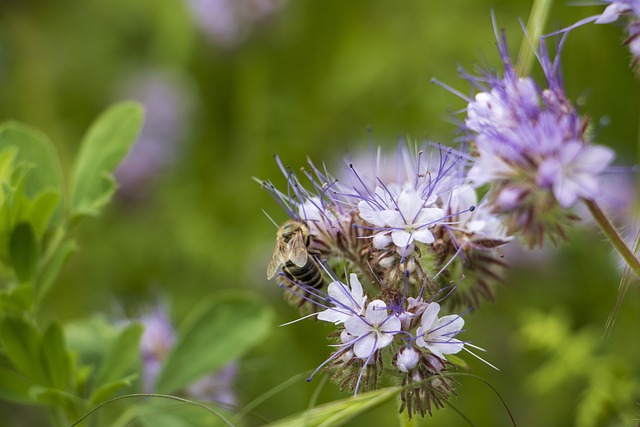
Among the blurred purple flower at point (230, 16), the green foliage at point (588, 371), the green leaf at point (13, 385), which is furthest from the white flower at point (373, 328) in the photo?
the blurred purple flower at point (230, 16)

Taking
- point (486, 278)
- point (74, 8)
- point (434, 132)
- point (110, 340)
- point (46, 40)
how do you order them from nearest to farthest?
1. point (486, 278)
2. point (110, 340)
3. point (434, 132)
4. point (46, 40)
5. point (74, 8)

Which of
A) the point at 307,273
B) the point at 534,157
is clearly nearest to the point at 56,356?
the point at 307,273

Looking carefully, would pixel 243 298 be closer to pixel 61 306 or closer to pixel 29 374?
pixel 29 374

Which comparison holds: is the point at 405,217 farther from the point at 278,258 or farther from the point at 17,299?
the point at 17,299

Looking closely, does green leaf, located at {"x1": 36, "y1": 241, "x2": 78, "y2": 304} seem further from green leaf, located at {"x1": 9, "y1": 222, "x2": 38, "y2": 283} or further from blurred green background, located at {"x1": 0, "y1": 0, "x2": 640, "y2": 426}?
blurred green background, located at {"x1": 0, "y1": 0, "x2": 640, "y2": 426}

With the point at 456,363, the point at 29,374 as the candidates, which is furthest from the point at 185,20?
the point at 456,363

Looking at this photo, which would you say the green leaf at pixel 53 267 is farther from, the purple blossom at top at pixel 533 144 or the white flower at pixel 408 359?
the purple blossom at top at pixel 533 144
